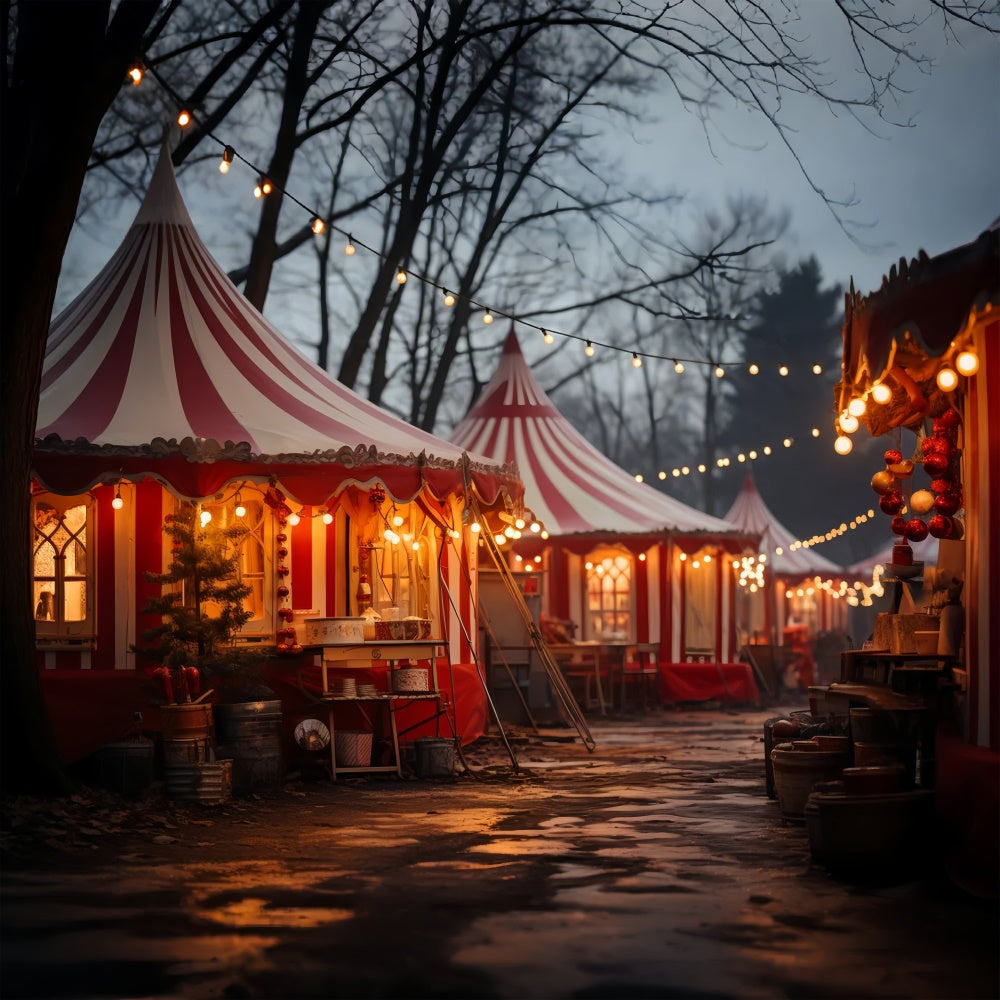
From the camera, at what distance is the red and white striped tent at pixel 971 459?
287 inches

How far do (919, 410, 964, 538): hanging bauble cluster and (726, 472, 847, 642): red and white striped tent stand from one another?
897 inches

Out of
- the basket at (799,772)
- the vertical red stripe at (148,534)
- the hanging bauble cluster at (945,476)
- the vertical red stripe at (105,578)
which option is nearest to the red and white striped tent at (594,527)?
the vertical red stripe at (148,534)

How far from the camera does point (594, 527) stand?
923 inches

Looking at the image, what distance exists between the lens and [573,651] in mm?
20828

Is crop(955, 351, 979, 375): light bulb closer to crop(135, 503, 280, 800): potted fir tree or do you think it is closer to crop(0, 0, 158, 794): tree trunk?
crop(0, 0, 158, 794): tree trunk

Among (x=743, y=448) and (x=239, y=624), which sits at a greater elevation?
(x=743, y=448)

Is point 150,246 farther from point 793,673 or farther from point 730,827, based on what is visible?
point 793,673

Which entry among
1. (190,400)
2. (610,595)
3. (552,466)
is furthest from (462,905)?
(552,466)

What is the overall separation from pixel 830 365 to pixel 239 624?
38.3 meters

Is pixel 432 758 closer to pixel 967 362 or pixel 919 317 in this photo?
pixel 919 317

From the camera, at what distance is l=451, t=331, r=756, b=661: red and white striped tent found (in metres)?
23.7

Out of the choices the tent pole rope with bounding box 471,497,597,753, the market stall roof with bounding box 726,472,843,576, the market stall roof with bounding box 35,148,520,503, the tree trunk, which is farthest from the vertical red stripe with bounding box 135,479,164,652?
the market stall roof with bounding box 726,472,843,576

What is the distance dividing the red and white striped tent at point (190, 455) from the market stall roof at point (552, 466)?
871 centimetres

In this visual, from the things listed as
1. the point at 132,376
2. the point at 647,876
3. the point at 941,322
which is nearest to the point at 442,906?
the point at 647,876
